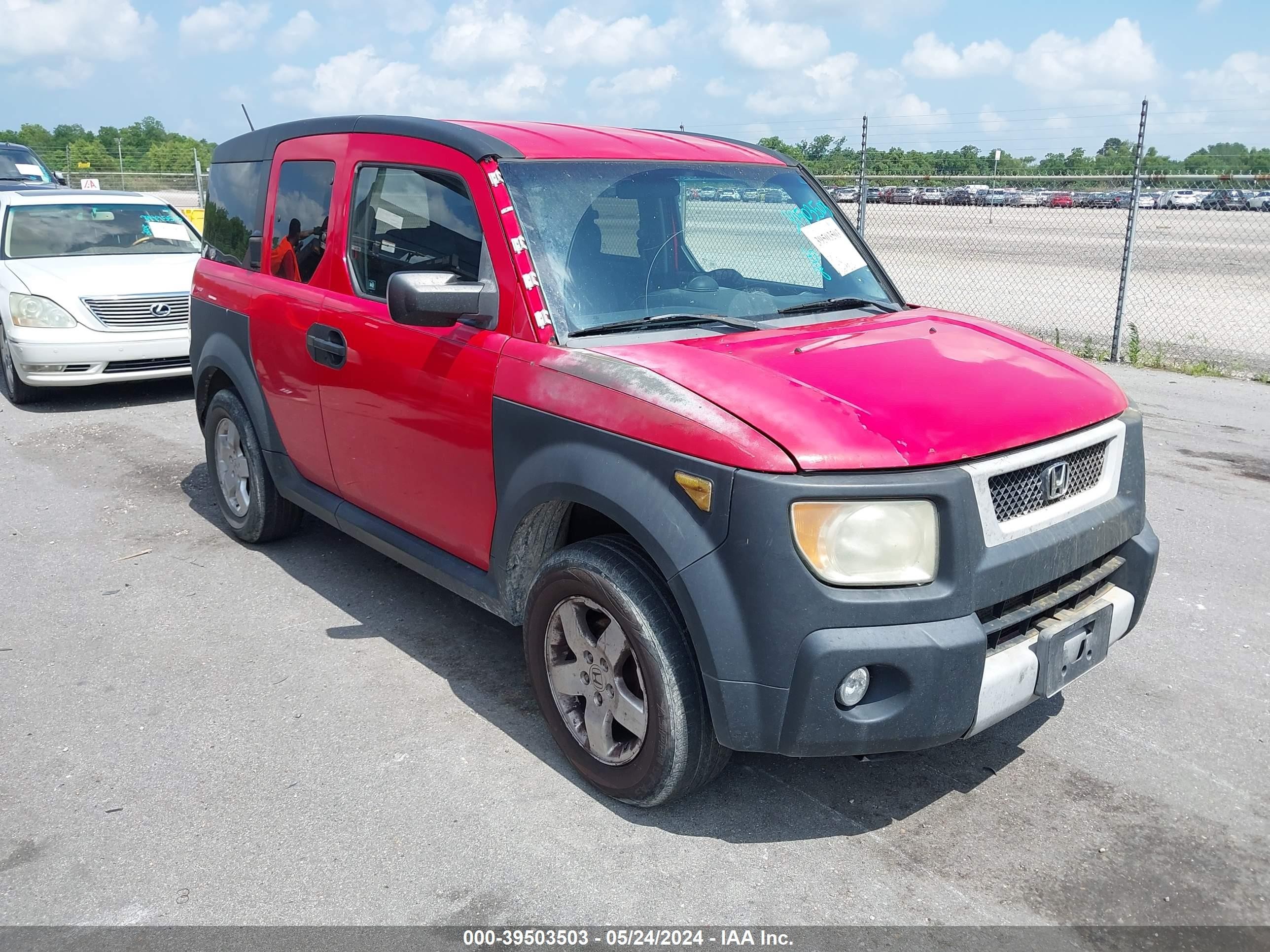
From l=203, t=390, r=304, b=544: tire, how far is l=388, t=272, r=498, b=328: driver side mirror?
6.40 feet

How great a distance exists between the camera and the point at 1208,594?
4.75 metres

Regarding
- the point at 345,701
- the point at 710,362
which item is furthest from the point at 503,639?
the point at 710,362

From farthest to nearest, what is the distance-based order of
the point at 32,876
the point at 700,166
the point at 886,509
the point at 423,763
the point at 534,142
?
the point at 700,166, the point at 534,142, the point at 423,763, the point at 32,876, the point at 886,509

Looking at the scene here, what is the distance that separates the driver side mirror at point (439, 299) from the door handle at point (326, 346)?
68cm

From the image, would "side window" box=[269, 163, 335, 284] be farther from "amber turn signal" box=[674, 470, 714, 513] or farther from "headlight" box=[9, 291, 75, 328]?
"headlight" box=[9, 291, 75, 328]

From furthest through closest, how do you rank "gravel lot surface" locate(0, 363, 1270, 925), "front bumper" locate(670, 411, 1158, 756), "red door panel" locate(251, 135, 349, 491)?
1. "red door panel" locate(251, 135, 349, 491)
2. "gravel lot surface" locate(0, 363, 1270, 925)
3. "front bumper" locate(670, 411, 1158, 756)

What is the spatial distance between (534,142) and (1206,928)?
3.11m

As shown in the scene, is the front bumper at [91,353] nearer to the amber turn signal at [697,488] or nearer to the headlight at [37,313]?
the headlight at [37,313]

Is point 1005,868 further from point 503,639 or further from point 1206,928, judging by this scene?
point 503,639

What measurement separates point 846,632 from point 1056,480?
0.83 m

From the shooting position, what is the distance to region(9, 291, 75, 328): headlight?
8.49 m

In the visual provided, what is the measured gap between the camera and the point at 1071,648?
3.02m

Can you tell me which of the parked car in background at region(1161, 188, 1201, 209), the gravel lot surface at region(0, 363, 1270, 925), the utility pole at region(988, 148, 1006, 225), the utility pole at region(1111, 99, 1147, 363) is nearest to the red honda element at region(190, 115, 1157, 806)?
the gravel lot surface at region(0, 363, 1270, 925)

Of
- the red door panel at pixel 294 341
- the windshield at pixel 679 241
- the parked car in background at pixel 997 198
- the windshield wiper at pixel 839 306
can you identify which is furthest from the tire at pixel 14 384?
the parked car in background at pixel 997 198
